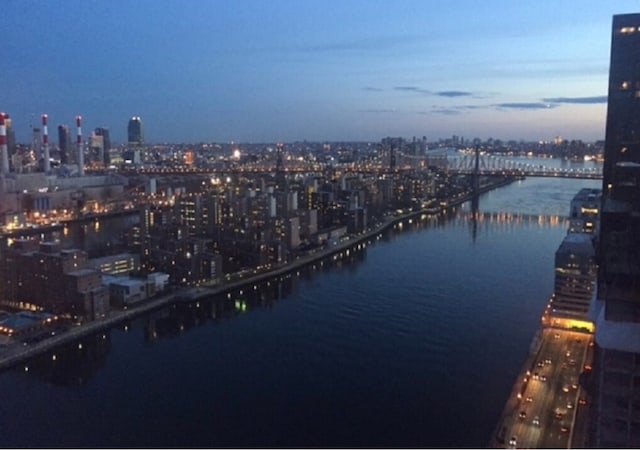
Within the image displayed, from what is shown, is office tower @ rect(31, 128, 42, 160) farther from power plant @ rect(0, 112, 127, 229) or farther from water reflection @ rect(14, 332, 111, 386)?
water reflection @ rect(14, 332, 111, 386)

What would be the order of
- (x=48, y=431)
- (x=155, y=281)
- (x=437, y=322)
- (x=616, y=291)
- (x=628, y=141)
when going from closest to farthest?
(x=616, y=291), (x=628, y=141), (x=48, y=431), (x=437, y=322), (x=155, y=281)

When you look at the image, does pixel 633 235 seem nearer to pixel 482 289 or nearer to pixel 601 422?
pixel 601 422

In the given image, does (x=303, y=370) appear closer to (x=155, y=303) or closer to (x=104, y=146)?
(x=155, y=303)

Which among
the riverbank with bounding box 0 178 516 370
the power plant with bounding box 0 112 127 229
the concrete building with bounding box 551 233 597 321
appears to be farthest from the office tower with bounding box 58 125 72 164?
the concrete building with bounding box 551 233 597 321

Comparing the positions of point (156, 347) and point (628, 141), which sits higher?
point (628, 141)

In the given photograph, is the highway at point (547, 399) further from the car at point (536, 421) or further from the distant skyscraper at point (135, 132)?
the distant skyscraper at point (135, 132)

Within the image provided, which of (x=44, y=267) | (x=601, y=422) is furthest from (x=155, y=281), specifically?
(x=601, y=422)

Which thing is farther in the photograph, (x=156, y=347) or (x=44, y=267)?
(x=44, y=267)
